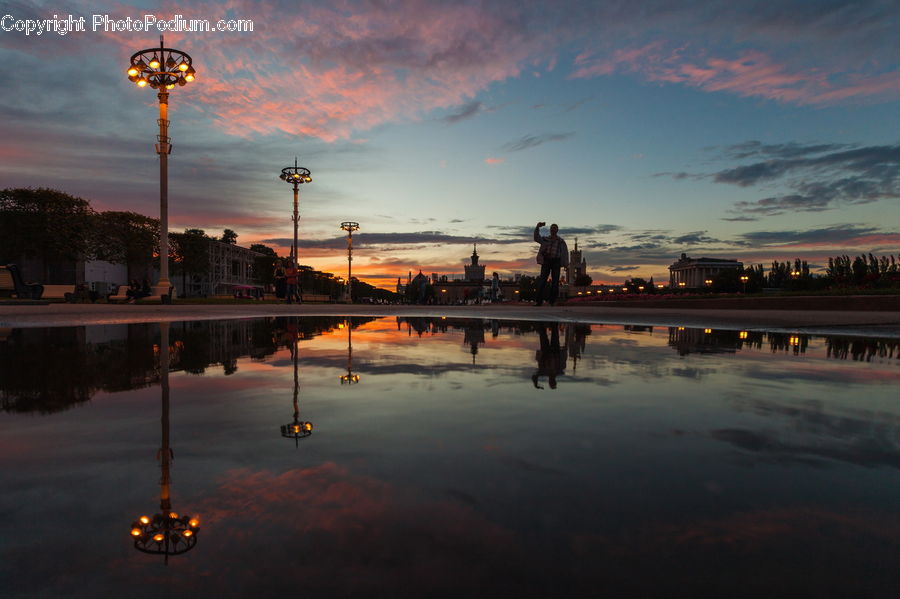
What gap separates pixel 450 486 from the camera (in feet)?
6.70

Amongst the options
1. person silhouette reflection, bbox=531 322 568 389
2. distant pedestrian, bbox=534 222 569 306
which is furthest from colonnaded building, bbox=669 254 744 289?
person silhouette reflection, bbox=531 322 568 389

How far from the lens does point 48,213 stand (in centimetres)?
4919

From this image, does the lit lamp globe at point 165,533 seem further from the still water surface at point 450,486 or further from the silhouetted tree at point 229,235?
the silhouetted tree at point 229,235

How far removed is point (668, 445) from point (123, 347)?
23.1ft

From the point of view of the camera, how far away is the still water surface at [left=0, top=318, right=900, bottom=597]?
145cm

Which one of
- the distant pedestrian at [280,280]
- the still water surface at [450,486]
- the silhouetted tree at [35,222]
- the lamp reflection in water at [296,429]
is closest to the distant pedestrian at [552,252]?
the still water surface at [450,486]

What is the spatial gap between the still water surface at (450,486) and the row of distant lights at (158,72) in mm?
23029

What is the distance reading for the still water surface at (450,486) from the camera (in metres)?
1.45

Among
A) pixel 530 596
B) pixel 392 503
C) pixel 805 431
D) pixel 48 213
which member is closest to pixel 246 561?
pixel 392 503

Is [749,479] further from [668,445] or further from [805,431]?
[805,431]

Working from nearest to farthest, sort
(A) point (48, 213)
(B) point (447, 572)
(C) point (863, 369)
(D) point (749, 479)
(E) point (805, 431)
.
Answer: (B) point (447, 572) < (D) point (749, 479) < (E) point (805, 431) < (C) point (863, 369) < (A) point (48, 213)

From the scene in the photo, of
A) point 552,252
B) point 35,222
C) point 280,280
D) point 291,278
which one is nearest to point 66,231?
point 35,222

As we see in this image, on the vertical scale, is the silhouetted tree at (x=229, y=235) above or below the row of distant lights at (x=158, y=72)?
above

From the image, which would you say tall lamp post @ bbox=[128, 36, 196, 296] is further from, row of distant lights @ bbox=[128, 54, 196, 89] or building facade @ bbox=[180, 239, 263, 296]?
building facade @ bbox=[180, 239, 263, 296]
